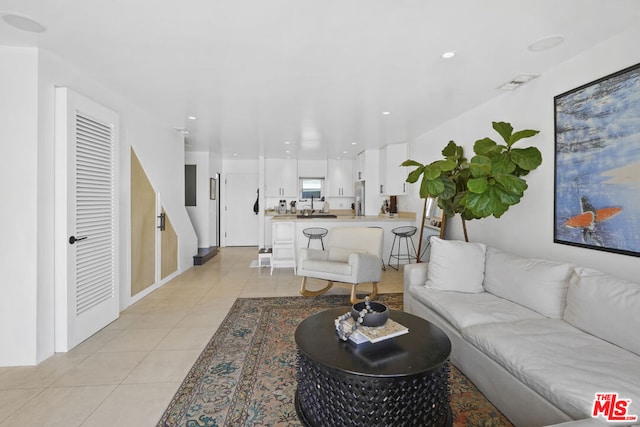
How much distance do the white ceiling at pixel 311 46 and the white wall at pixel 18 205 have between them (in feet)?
0.83

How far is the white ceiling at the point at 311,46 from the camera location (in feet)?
6.18

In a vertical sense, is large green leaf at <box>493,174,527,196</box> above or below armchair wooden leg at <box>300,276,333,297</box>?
above

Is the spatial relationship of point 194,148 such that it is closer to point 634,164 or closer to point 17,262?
point 17,262

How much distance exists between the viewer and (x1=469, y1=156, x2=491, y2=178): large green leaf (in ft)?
9.18

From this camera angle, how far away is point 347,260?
13.9ft

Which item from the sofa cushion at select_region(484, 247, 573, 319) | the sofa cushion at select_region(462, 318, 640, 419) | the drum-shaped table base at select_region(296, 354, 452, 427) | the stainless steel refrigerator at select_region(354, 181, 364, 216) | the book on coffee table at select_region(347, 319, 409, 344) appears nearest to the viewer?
the sofa cushion at select_region(462, 318, 640, 419)

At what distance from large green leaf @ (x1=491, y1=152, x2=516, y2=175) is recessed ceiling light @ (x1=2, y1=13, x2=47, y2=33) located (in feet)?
11.7

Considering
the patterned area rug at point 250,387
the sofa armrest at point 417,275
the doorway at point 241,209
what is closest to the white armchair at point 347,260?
the sofa armrest at point 417,275

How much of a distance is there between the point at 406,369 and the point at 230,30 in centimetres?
231

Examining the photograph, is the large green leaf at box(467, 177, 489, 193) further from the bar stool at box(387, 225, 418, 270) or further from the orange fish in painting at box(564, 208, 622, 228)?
the bar stool at box(387, 225, 418, 270)

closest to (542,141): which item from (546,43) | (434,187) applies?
(546,43)

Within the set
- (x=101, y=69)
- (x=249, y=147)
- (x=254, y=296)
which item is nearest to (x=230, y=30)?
(x=101, y=69)

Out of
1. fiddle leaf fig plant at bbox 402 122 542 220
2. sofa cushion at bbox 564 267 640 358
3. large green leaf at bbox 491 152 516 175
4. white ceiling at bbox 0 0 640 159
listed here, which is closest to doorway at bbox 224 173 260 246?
white ceiling at bbox 0 0 640 159

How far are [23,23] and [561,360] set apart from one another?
12.4 feet
